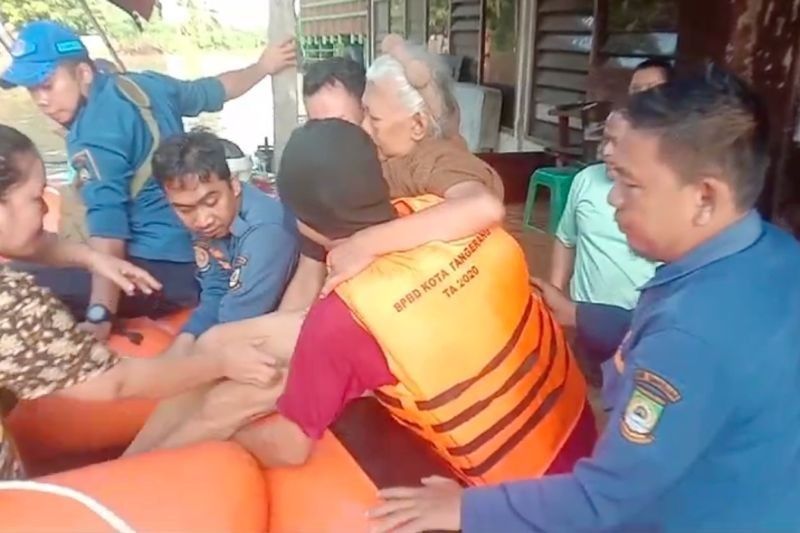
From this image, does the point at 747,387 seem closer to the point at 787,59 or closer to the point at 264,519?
the point at 264,519

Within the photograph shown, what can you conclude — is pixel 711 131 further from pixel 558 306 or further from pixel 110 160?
pixel 110 160

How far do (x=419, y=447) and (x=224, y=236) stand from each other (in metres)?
0.66

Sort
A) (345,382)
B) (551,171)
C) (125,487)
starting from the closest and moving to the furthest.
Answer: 1. (345,382)
2. (125,487)
3. (551,171)

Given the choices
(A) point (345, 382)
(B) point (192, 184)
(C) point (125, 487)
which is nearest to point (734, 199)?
(A) point (345, 382)

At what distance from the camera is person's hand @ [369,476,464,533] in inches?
39.3

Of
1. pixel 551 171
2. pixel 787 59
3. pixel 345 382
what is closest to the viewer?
pixel 345 382

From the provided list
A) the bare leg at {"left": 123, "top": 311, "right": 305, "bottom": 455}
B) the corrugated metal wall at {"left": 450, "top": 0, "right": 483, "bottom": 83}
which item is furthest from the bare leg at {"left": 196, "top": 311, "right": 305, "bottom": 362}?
the corrugated metal wall at {"left": 450, "top": 0, "right": 483, "bottom": 83}

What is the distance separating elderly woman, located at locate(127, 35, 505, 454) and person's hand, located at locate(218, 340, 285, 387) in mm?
19

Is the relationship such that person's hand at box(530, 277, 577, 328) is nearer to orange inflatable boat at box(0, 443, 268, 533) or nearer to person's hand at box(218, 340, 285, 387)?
person's hand at box(218, 340, 285, 387)

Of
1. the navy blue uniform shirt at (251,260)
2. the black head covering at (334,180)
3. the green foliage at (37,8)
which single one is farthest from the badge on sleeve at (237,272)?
the green foliage at (37,8)

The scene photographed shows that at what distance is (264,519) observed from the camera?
1.28 metres

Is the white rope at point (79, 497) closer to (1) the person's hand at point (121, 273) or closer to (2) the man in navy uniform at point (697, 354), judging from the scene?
(2) the man in navy uniform at point (697, 354)

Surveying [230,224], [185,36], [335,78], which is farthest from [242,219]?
[185,36]

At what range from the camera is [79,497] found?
1.11 m
